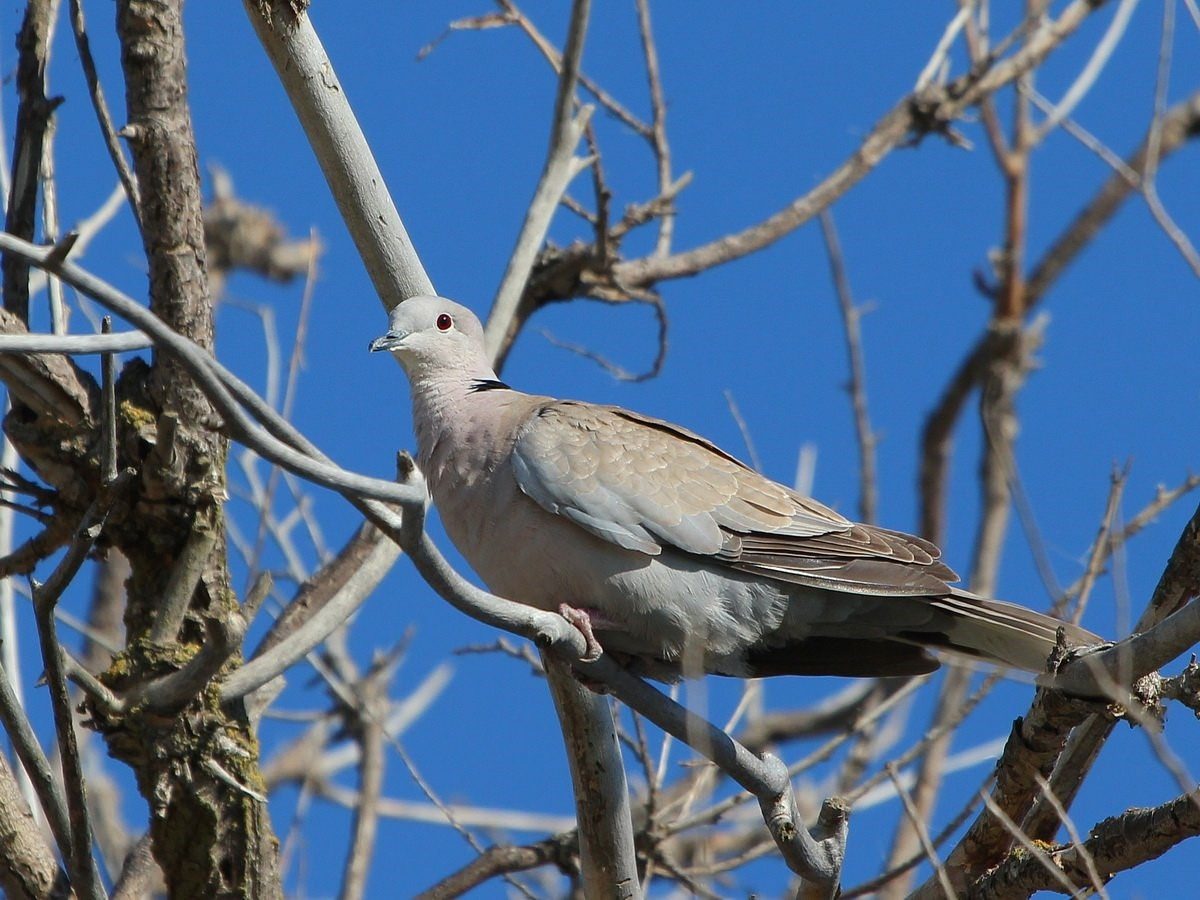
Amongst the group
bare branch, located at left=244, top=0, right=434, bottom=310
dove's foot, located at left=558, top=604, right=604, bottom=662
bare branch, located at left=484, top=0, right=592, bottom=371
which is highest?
bare branch, located at left=484, top=0, right=592, bottom=371

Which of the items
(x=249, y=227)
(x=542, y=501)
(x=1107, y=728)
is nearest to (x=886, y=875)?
(x=1107, y=728)

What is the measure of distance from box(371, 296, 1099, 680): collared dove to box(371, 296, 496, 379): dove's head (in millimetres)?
228

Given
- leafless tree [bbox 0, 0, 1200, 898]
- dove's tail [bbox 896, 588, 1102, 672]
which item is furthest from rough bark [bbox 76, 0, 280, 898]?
dove's tail [bbox 896, 588, 1102, 672]

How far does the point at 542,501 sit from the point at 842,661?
1070 millimetres

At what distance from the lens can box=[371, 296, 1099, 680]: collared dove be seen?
13.8 feet

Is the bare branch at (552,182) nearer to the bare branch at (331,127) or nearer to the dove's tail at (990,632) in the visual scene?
the bare branch at (331,127)

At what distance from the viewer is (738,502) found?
448 cm

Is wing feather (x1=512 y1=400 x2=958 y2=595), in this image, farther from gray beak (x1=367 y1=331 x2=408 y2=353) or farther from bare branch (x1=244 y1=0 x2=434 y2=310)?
bare branch (x1=244 y1=0 x2=434 y2=310)

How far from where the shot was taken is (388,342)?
480 cm

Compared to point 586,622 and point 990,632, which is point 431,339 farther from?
point 990,632

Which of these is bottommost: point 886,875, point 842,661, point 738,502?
point 886,875

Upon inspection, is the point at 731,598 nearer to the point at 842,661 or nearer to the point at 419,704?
the point at 842,661

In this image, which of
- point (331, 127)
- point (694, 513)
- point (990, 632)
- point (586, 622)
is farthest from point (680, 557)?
point (331, 127)

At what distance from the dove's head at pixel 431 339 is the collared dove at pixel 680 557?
228 millimetres
